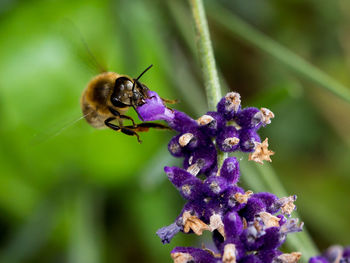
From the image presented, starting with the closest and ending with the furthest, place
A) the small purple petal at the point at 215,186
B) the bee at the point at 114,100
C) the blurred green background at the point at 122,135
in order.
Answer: the small purple petal at the point at 215,186 < the bee at the point at 114,100 < the blurred green background at the point at 122,135

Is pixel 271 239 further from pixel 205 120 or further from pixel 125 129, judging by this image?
pixel 125 129

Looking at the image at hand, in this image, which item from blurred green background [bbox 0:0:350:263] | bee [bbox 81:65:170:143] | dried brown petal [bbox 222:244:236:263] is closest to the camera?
dried brown petal [bbox 222:244:236:263]

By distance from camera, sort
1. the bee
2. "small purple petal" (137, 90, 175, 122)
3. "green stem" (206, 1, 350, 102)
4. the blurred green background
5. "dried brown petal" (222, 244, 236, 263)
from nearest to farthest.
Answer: "dried brown petal" (222, 244, 236, 263) < "small purple petal" (137, 90, 175, 122) < the bee < "green stem" (206, 1, 350, 102) < the blurred green background

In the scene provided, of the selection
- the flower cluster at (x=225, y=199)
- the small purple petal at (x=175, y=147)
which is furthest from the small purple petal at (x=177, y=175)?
the small purple petal at (x=175, y=147)

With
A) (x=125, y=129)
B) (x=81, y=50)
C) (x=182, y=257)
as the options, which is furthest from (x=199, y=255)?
(x=81, y=50)

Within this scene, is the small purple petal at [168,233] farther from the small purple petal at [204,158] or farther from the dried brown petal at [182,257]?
the small purple petal at [204,158]

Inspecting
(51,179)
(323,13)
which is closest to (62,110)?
(51,179)

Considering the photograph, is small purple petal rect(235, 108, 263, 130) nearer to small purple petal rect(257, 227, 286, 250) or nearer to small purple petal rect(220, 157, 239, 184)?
small purple petal rect(220, 157, 239, 184)

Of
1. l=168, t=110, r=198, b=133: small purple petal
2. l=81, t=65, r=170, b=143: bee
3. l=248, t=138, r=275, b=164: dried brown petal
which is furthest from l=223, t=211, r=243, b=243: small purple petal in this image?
l=81, t=65, r=170, b=143: bee
